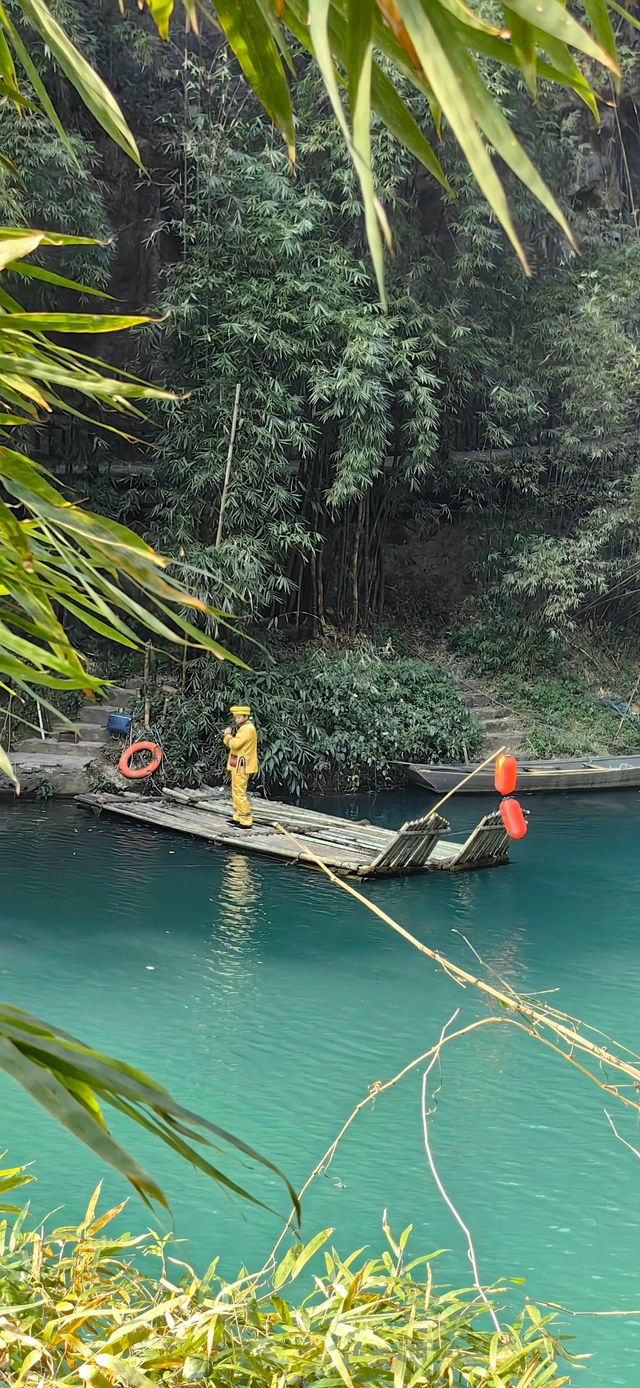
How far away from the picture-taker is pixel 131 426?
13.1 meters

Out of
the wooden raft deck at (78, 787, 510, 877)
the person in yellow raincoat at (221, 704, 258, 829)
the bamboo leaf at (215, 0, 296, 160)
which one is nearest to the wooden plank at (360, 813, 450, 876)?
the wooden raft deck at (78, 787, 510, 877)

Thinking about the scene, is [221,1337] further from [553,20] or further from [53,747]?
[53,747]

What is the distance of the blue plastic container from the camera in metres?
10.1

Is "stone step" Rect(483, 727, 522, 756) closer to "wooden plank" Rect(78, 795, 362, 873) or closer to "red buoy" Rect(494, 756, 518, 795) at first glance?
"wooden plank" Rect(78, 795, 362, 873)

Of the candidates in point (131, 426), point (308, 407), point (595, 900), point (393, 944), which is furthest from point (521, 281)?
point (393, 944)

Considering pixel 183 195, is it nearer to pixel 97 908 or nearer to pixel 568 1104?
pixel 97 908

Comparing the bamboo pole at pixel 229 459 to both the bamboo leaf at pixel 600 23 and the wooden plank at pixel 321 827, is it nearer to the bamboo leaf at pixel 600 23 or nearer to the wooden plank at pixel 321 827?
the wooden plank at pixel 321 827

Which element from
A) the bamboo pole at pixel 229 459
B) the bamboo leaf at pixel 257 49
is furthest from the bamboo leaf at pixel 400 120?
the bamboo pole at pixel 229 459

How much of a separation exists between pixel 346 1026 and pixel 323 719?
5.37m

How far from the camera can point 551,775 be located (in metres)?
11.0

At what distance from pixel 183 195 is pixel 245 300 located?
5.11 feet

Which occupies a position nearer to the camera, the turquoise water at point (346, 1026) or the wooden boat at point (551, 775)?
the turquoise water at point (346, 1026)

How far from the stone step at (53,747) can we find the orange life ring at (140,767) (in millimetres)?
588

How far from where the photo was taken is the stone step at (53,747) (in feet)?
34.1
